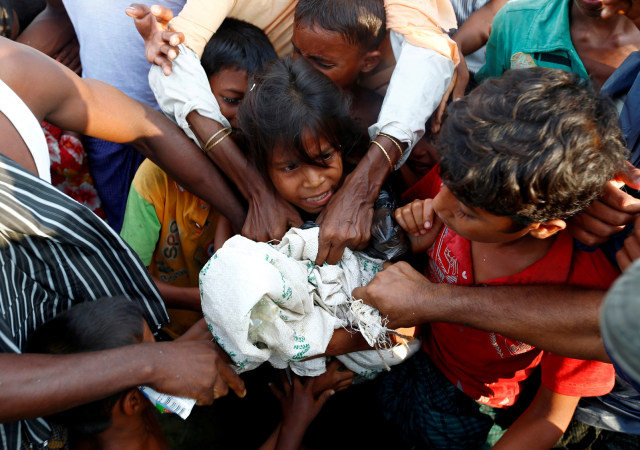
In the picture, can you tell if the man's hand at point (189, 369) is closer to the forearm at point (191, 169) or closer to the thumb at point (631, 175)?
the forearm at point (191, 169)

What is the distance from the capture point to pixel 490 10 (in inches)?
109

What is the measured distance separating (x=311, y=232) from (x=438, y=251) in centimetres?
50

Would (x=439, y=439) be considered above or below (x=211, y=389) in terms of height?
below

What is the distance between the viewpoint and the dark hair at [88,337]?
4.99ft

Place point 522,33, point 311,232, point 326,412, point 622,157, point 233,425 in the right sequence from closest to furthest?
1. point 622,157
2. point 311,232
3. point 522,33
4. point 326,412
5. point 233,425

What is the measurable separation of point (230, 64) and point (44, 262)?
1223 mm

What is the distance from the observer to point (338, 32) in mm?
2248

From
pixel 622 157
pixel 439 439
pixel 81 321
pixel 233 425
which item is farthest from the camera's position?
pixel 233 425

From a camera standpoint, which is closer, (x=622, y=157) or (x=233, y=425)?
(x=622, y=157)

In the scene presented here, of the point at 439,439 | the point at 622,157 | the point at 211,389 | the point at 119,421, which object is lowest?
the point at 439,439

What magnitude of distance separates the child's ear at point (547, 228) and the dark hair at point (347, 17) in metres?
1.28

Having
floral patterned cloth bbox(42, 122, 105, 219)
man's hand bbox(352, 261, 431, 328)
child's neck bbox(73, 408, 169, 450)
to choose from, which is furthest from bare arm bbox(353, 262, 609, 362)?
floral patterned cloth bbox(42, 122, 105, 219)

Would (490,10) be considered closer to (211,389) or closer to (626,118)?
(626,118)

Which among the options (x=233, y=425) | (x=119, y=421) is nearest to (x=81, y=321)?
(x=119, y=421)
